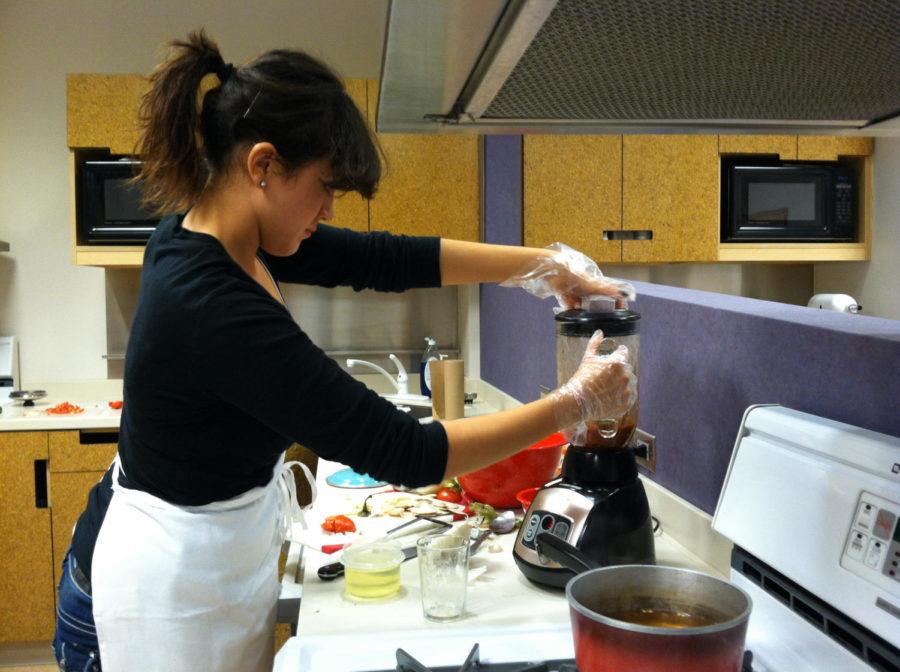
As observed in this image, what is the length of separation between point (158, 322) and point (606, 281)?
28.7 inches

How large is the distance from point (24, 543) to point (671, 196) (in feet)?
9.18

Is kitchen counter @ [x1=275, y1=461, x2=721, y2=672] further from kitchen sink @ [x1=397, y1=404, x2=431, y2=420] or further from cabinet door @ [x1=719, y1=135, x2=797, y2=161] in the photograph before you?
cabinet door @ [x1=719, y1=135, x2=797, y2=161]

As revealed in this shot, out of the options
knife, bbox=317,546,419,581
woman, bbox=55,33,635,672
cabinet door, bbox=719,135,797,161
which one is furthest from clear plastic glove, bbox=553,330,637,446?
cabinet door, bbox=719,135,797,161

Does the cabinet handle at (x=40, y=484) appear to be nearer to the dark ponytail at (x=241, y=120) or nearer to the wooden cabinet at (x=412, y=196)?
the wooden cabinet at (x=412, y=196)

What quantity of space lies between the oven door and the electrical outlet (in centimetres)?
224

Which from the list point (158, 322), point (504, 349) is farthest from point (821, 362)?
point (504, 349)

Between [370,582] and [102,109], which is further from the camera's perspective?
[102,109]

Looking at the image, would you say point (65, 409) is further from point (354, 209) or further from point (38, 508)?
point (354, 209)

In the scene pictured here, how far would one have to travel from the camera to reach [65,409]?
3387 millimetres

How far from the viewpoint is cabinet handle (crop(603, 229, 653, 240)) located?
3.44 metres

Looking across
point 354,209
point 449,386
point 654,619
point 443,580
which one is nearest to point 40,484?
point 354,209

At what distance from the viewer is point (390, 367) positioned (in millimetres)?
3877

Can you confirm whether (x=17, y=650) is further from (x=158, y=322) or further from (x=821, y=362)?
(x=821, y=362)

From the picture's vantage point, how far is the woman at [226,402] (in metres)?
1.05
